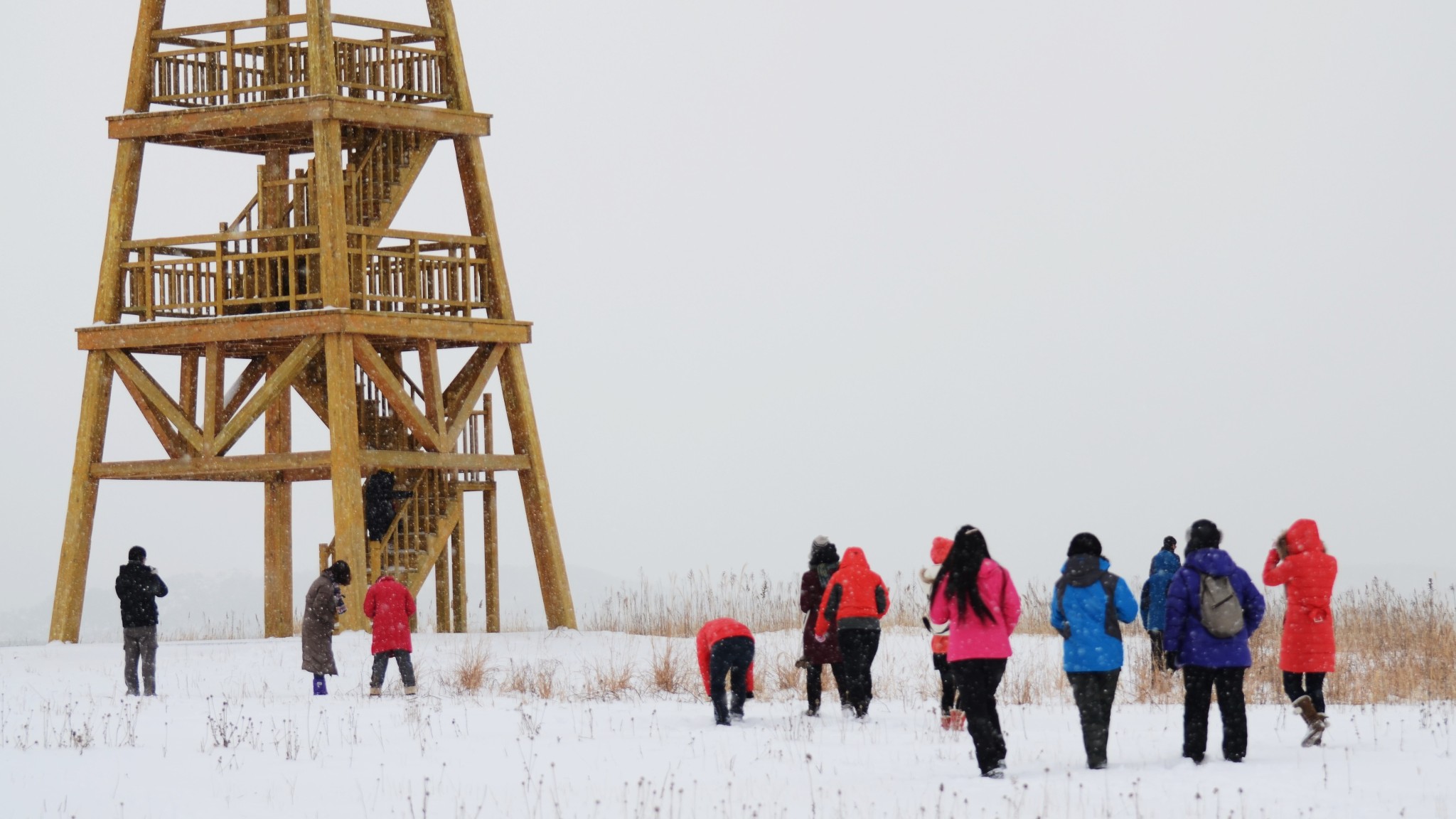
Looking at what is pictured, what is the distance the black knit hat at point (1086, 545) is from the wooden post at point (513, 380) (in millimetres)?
15739

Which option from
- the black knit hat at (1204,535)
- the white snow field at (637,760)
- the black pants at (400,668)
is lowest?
the white snow field at (637,760)

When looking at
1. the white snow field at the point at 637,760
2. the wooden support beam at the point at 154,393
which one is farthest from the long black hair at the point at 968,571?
the wooden support beam at the point at 154,393

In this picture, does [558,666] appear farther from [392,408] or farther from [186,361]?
[186,361]

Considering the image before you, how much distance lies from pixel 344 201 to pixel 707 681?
1204 cm

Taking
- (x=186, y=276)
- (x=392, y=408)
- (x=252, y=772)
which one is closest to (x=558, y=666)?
(x=392, y=408)

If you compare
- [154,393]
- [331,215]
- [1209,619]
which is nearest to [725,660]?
[1209,619]

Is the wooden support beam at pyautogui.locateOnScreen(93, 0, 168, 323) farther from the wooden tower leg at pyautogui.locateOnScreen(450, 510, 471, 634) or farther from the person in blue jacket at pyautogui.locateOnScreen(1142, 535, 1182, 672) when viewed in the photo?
the person in blue jacket at pyautogui.locateOnScreen(1142, 535, 1182, 672)

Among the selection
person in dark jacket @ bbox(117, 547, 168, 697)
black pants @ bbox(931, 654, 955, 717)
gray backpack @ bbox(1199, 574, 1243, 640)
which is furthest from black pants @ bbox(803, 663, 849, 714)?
person in dark jacket @ bbox(117, 547, 168, 697)

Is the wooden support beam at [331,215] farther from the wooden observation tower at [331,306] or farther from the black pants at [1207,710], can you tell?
the black pants at [1207,710]

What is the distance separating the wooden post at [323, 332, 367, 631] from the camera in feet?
85.5

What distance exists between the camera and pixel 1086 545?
13.8m

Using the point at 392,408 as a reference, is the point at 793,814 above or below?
below

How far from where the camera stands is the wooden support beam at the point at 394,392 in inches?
1043

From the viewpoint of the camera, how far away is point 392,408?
94.9 ft
